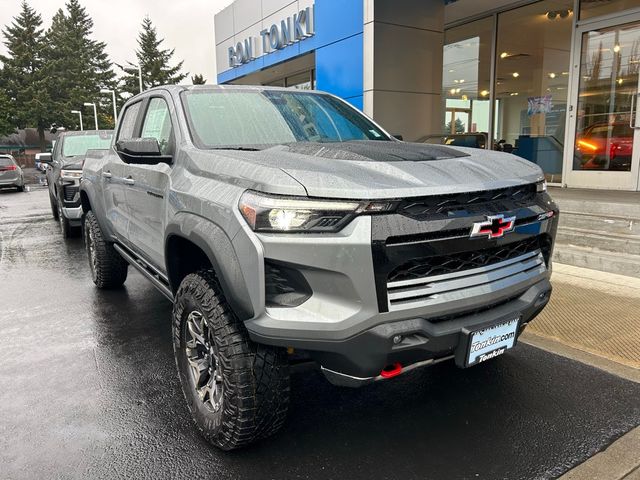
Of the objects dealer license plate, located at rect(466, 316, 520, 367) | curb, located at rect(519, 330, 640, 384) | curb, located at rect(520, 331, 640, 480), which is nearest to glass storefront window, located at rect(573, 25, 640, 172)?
curb, located at rect(519, 330, 640, 384)

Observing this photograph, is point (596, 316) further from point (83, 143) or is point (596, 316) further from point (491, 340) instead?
point (83, 143)

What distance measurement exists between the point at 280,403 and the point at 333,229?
912 millimetres

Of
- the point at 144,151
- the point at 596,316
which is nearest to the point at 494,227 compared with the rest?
the point at 144,151

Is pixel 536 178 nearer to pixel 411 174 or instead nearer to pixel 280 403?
pixel 411 174

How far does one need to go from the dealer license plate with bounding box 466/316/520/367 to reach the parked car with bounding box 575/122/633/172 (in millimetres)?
7060

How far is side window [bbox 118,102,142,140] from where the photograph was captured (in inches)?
171

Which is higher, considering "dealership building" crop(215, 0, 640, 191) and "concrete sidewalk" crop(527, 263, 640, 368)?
"dealership building" crop(215, 0, 640, 191)

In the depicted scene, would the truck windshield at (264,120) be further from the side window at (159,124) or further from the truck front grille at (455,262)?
the truck front grille at (455,262)

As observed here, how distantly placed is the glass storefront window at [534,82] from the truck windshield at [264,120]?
301 inches

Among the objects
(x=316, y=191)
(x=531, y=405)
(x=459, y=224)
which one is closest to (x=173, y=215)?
(x=316, y=191)

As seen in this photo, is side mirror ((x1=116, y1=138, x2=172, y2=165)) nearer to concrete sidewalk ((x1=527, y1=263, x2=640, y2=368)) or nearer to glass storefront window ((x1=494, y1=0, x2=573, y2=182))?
concrete sidewalk ((x1=527, y1=263, x2=640, y2=368))

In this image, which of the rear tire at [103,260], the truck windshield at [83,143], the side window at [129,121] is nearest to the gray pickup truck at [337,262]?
the side window at [129,121]

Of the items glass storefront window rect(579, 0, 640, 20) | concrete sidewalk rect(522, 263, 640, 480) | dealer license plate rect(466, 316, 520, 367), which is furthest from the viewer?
glass storefront window rect(579, 0, 640, 20)

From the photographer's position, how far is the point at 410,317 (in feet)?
6.99
